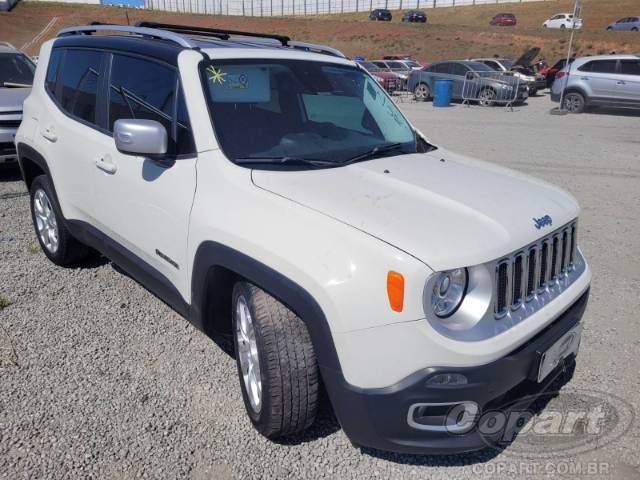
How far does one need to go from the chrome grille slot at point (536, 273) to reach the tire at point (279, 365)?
851 millimetres

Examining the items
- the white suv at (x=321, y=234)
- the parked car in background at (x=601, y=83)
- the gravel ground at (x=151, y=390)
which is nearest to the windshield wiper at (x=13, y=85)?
the gravel ground at (x=151, y=390)

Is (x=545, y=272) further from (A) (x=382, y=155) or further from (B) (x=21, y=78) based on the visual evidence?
(B) (x=21, y=78)

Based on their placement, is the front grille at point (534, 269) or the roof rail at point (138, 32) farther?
the roof rail at point (138, 32)

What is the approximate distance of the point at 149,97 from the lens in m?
3.17

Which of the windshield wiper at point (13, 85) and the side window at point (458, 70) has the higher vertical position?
the windshield wiper at point (13, 85)

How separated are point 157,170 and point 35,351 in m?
1.50

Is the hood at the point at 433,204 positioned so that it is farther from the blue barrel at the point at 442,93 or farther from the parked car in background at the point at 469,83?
the parked car in background at the point at 469,83

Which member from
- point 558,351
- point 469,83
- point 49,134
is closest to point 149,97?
point 49,134

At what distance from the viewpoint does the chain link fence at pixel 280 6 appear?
2915 inches

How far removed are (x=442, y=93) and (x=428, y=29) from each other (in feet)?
103

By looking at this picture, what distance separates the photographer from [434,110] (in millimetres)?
18484

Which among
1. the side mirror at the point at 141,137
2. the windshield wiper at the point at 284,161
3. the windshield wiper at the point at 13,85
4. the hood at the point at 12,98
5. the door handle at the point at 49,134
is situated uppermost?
the side mirror at the point at 141,137

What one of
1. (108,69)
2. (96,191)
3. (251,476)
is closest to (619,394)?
(251,476)

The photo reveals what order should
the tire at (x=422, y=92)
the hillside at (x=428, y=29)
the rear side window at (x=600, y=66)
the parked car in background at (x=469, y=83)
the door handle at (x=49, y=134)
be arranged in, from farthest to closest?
the hillside at (x=428, y=29)
the tire at (x=422, y=92)
the parked car in background at (x=469, y=83)
the rear side window at (x=600, y=66)
the door handle at (x=49, y=134)
